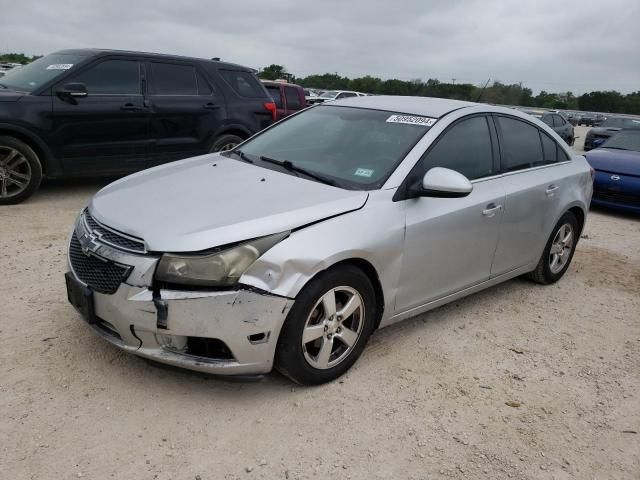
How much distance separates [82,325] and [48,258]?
1.44m

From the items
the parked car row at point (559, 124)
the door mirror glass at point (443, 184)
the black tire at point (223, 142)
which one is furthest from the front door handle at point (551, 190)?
the parked car row at point (559, 124)

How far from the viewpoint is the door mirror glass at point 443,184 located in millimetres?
3186

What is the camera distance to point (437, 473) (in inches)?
99.2

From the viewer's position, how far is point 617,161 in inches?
348

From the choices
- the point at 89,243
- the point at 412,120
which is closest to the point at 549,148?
the point at 412,120

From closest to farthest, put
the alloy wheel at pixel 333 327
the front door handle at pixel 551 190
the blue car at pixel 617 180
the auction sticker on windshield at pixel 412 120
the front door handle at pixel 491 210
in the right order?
the alloy wheel at pixel 333 327 < the auction sticker on windshield at pixel 412 120 < the front door handle at pixel 491 210 < the front door handle at pixel 551 190 < the blue car at pixel 617 180

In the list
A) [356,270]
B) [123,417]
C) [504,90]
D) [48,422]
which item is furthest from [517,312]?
[504,90]

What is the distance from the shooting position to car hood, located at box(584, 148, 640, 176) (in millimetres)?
8570

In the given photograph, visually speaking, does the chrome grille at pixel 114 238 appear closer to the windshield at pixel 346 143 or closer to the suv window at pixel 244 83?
the windshield at pixel 346 143

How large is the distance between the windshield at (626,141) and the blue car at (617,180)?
49cm

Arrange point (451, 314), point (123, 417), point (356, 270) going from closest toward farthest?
point (123, 417) → point (356, 270) → point (451, 314)

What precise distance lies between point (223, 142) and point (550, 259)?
4760 millimetres

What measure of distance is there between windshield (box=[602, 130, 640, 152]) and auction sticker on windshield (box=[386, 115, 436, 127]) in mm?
7679

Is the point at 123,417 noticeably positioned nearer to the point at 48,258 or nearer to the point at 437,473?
the point at 437,473
